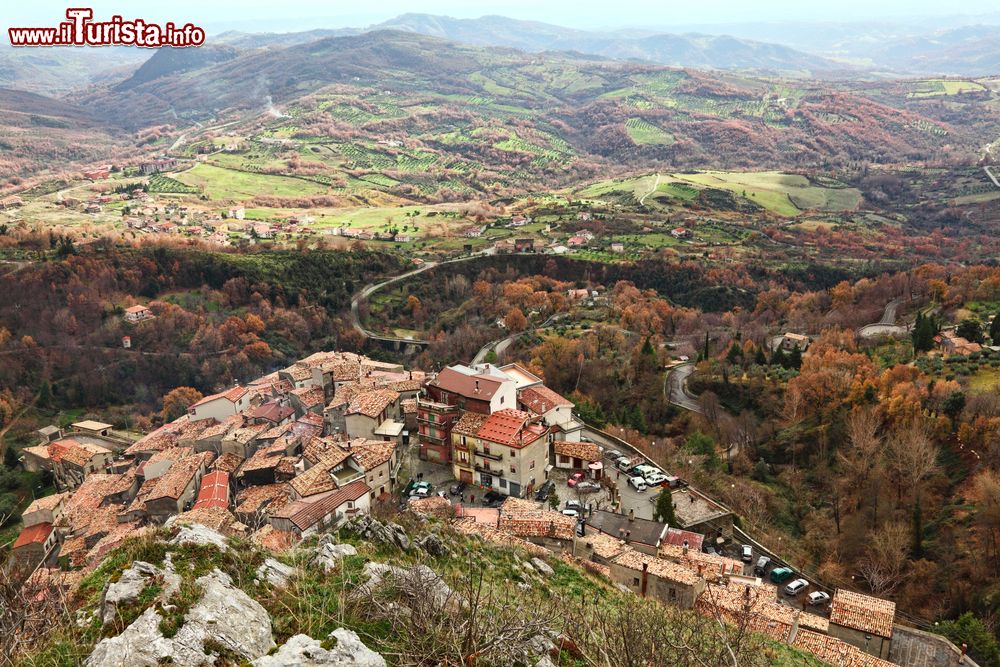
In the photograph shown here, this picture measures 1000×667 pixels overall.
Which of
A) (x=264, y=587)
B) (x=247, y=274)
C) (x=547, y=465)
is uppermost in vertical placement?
(x=264, y=587)

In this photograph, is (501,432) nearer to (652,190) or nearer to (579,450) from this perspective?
(579,450)

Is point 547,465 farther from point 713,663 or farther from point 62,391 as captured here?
point 62,391

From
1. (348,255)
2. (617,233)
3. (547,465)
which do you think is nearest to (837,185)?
(617,233)

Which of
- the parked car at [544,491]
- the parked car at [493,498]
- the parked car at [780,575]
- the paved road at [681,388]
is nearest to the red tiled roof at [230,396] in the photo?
the parked car at [493,498]

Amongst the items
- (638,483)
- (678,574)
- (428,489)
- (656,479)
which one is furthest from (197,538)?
(656,479)

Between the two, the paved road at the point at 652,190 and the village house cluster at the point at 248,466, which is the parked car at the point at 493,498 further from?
the paved road at the point at 652,190

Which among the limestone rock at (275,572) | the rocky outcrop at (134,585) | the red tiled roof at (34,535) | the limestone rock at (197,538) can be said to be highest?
the rocky outcrop at (134,585)
